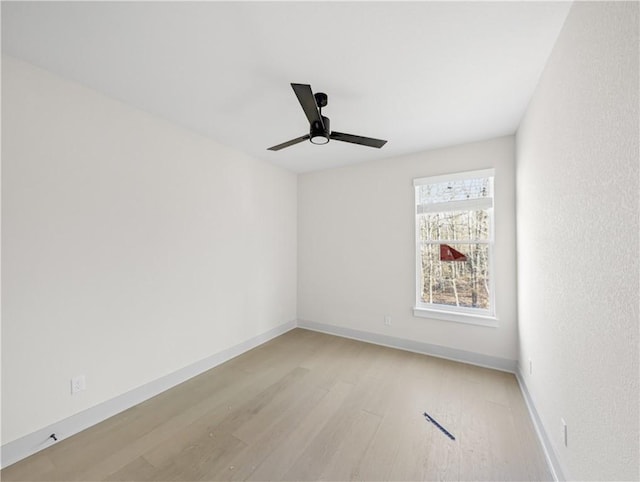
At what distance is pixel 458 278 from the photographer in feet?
10.8

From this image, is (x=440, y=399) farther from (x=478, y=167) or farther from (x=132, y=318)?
(x=132, y=318)

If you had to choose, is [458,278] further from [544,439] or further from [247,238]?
[247,238]

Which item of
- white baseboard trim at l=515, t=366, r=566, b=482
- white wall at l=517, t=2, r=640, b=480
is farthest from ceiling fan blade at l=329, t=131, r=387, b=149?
white baseboard trim at l=515, t=366, r=566, b=482

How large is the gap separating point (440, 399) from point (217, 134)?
3.51 m

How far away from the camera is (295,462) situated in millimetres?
1709

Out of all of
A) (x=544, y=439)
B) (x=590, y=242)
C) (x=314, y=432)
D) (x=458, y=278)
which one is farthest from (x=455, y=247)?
(x=314, y=432)

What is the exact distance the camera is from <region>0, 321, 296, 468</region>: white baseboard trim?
1.71 metres

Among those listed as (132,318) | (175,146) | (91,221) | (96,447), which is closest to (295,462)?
(96,447)

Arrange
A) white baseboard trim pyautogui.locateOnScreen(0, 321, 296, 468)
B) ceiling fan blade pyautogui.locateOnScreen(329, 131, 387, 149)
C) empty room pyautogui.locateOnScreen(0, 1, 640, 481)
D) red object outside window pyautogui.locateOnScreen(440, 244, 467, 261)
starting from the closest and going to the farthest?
empty room pyautogui.locateOnScreen(0, 1, 640, 481)
white baseboard trim pyautogui.locateOnScreen(0, 321, 296, 468)
ceiling fan blade pyautogui.locateOnScreen(329, 131, 387, 149)
red object outside window pyautogui.locateOnScreen(440, 244, 467, 261)

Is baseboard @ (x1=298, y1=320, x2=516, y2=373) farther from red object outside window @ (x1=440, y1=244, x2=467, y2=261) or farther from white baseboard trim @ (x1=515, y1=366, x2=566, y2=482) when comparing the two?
red object outside window @ (x1=440, y1=244, x2=467, y2=261)

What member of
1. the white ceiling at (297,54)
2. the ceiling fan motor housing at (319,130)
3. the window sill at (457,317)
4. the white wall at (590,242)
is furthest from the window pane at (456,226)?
the ceiling fan motor housing at (319,130)

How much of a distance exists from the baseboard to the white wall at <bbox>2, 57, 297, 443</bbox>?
4.60ft

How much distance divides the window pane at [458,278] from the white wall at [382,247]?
0.18 m

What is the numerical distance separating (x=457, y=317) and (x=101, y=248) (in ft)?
12.1
